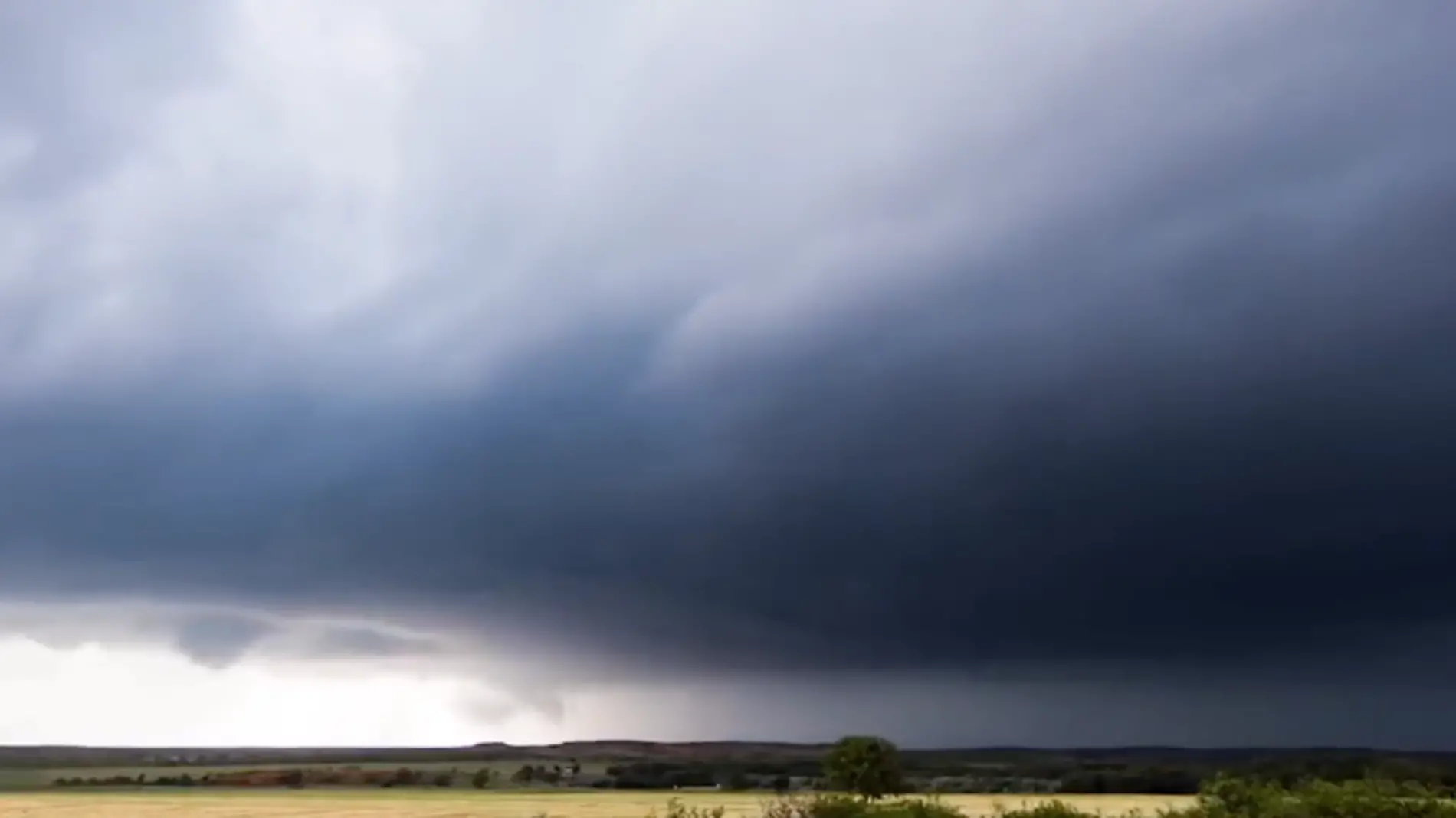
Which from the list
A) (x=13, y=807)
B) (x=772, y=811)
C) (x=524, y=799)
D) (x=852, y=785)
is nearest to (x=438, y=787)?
(x=524, y=799)

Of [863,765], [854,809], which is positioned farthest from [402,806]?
[854,809]

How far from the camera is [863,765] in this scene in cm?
11544

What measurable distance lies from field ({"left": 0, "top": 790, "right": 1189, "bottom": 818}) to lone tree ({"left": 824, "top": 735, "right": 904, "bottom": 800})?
6.47 metres

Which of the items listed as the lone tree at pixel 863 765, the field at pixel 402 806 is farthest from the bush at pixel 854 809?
the lone tree at pixel 863 765

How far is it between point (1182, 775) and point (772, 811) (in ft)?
485

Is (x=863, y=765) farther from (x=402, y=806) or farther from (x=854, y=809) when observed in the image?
(x=854, y=809)

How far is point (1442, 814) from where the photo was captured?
43.4 meters

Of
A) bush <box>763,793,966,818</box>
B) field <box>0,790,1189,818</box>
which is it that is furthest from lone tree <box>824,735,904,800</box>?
bush <box>763,793,966,818</box>

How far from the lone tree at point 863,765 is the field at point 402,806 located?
6474mm

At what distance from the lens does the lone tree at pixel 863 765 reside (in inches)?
4437

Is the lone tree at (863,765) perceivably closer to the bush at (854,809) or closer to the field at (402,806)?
the field at (402,806)

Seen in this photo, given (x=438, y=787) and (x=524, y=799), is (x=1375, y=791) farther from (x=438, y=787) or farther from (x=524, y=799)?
(x=438, y=787)

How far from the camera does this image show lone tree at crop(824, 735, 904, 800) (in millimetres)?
112688

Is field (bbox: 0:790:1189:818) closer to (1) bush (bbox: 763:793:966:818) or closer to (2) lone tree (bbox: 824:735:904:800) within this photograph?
(2) lone tree (bbox: 824:735:904:800)
